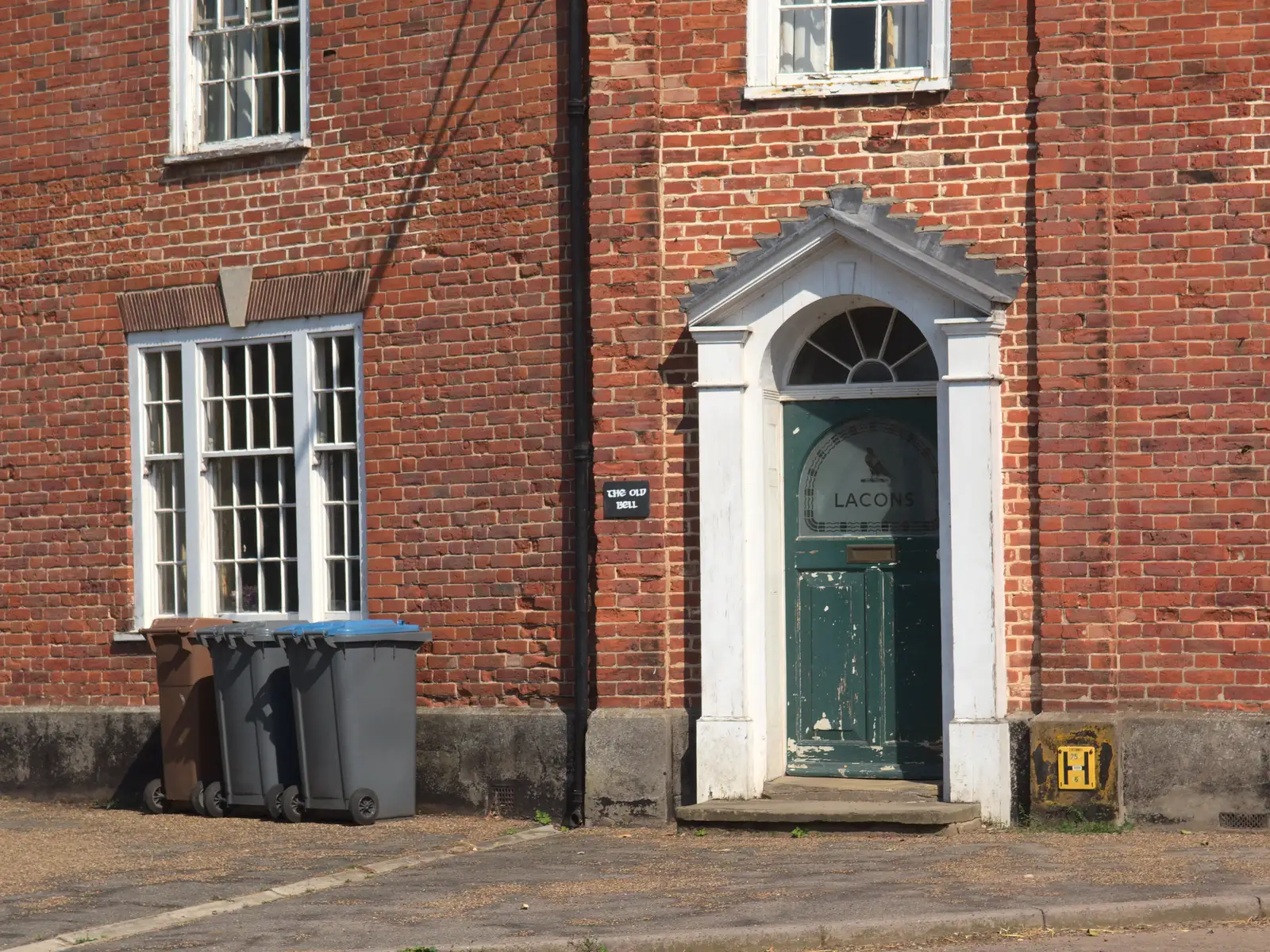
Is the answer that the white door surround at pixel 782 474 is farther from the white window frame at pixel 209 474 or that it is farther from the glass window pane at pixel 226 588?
the glass window pane at pixel 226 588

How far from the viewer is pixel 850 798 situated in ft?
35.2

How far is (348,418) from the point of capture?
12461 mm

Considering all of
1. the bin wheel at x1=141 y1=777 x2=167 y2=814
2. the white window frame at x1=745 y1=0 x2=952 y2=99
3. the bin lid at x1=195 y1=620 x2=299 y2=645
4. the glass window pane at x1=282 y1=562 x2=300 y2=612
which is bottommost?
the bin wheel at x1=141 y1=777 x2=167 y2=814

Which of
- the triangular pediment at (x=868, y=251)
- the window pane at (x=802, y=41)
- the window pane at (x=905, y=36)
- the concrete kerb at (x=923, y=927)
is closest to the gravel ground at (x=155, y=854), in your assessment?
the concrete kerb at (x=923, y=927)

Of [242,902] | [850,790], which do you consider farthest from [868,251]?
[242,902]

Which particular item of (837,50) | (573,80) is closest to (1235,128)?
(837,50)

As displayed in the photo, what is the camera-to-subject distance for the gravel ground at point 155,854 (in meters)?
8.65

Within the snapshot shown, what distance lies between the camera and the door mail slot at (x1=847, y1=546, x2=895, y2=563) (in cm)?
1116

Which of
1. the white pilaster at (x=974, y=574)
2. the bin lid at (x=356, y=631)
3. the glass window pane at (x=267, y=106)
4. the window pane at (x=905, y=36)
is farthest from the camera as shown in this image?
the glass window pane at (x=267, y=106)

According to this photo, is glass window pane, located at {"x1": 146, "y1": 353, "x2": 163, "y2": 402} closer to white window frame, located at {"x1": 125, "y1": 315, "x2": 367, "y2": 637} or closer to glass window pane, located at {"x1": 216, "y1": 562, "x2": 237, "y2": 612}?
white window frame, located at {"x1": 125, "y1": 315, "x2": 367, "y2": 637}

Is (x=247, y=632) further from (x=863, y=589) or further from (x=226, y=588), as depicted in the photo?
(x=863, y=589)

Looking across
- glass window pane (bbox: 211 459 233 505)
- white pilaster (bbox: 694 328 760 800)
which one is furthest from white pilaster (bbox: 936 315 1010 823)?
glass window pane (bbox: 211 459 233 505)

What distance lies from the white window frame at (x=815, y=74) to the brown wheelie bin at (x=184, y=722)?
16.5ft

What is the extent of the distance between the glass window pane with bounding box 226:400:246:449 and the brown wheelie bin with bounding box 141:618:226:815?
1.38 meters
